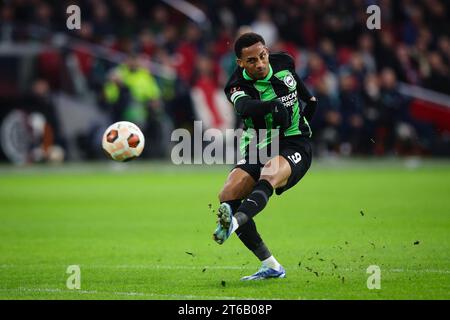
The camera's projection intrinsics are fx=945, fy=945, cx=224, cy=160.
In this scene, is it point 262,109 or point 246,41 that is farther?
point 246,41

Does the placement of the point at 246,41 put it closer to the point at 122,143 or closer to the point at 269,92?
the point at 269,92

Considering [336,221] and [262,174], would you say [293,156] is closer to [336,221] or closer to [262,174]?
[262,174]

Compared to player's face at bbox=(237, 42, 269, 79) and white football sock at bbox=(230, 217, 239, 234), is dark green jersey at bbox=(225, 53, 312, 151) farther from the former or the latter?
white football sock at bbox=(230, 217, 239, 234)

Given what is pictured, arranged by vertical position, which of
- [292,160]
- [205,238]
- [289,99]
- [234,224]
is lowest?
[205,238]

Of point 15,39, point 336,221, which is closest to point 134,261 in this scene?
point 336,221

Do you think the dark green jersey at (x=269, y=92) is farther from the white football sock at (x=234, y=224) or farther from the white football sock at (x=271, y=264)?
the white football sock at (x=234, y=224)

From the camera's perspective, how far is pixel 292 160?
9.21 m

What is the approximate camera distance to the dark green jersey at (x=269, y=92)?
366 inches

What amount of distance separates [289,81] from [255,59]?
0.51m

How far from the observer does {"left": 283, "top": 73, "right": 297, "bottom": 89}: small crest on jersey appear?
30.8 ft

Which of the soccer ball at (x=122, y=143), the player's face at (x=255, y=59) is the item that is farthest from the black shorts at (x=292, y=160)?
the soccer ball at (x=122, y=143)

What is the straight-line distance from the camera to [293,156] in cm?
927

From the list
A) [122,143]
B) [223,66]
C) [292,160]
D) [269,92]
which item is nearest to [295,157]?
[292,160]

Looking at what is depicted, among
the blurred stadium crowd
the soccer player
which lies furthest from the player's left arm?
the blurred stadium crowd
